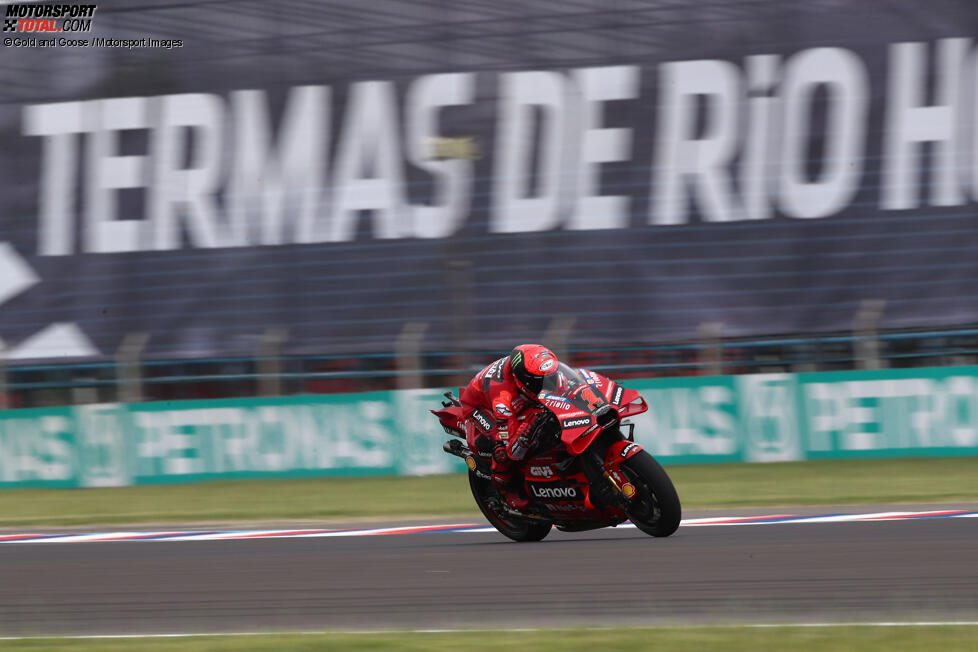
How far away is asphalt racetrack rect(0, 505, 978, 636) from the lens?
5.99m

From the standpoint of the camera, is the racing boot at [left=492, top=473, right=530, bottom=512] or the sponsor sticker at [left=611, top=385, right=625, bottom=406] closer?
the sponsor sticker at [left=611, top=385, right=625, bottom=406]

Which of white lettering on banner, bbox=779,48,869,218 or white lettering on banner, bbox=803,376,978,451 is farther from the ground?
white lettering on banner, bbox=779,48,869,218

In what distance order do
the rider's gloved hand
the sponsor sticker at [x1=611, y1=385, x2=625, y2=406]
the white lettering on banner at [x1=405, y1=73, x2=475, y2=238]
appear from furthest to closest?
the white lettering on banner at [x1=405, y1=73, x2=475, y2=238], the rider's gloved hand, the sponsor sticker at [x1=611, y1=385, x2=625, y2=406]

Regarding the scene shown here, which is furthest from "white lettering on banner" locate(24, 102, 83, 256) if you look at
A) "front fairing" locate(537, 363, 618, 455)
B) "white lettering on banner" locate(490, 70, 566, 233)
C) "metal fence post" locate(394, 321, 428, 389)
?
"front fairing" locate(537, 363, 618, 455)

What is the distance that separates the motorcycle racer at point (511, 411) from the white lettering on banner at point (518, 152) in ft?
25.9

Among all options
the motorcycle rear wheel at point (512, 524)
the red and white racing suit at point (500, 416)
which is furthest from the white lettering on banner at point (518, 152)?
the motorcycle rear wheel at point (512, 524)

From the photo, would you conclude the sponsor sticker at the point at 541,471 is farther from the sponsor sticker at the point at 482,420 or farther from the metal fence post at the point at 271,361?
the metal fence post at the point at 271,361

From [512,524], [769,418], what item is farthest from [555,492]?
[769,418]

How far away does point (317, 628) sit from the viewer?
5953mm

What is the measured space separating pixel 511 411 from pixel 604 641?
3.41 m

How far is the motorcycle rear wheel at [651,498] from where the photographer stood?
784 centimetres

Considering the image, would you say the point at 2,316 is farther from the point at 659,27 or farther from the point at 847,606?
the point at 847,606

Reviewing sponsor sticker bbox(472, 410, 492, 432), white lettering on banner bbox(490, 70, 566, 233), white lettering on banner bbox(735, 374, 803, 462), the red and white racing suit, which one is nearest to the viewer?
the red and white racing suit

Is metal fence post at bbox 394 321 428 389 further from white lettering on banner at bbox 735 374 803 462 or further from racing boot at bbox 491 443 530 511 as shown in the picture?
racing boot at bbox 491 443 530 511
